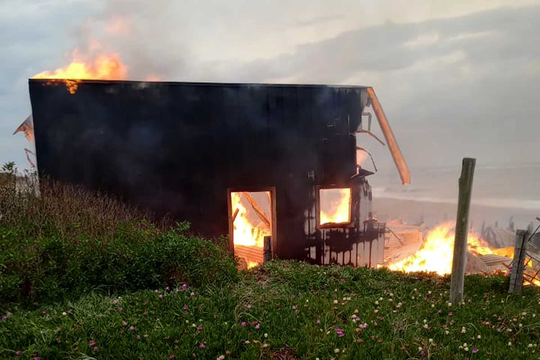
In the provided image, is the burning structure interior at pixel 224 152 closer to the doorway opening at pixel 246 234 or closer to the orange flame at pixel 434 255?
the doorway opening at pixel 246 234

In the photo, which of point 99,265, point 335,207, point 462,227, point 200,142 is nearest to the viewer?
point 462,227

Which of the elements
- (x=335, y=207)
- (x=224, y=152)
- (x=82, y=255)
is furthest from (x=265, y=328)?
(x=335, y=207)

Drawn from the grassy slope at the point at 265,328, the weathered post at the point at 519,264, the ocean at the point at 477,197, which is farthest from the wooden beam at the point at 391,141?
the ocean at the point at 477,197

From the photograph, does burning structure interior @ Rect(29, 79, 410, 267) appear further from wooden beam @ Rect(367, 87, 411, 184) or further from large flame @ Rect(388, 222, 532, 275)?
large flame @ Rect(388, 222, 532, 275)

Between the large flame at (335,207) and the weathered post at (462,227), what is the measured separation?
20.6 ft

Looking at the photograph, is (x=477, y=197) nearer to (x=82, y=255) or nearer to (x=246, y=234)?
(x=246, y=234)

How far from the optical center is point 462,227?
6.81 m

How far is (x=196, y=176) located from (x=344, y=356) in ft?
27.4

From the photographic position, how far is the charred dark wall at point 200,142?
10.9m

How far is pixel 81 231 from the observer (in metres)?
9.09

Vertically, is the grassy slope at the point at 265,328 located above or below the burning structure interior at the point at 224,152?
below

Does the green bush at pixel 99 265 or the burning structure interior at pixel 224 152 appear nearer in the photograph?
the green bush at pixel 99 265

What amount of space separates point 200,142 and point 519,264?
29.8ft

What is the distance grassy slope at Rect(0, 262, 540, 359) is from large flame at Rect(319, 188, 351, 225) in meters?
5.97
